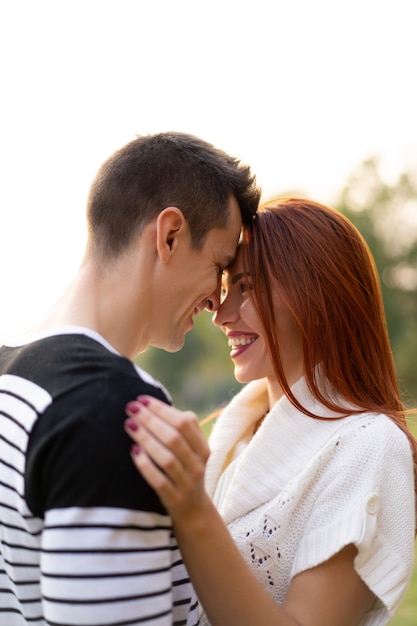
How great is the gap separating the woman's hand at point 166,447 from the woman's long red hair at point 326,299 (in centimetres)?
109

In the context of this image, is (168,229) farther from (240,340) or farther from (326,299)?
(240,340)

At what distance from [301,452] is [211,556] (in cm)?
86

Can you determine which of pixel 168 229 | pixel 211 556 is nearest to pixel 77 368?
pixel 211 556

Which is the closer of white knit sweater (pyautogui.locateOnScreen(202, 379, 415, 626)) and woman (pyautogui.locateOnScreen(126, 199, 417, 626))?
woman (pyautogui.locateOnScreen(126, 199, 417, 626))

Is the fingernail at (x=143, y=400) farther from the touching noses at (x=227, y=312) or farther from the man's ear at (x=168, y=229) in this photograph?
the touching noses at (x=227, y=312)

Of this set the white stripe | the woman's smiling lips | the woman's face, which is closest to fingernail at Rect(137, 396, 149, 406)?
the white stripe

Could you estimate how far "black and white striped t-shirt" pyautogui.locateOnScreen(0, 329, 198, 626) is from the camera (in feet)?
4.70

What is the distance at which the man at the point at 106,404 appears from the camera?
4.72ft

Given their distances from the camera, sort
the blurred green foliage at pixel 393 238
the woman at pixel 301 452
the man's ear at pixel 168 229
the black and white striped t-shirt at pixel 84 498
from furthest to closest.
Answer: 1. the blurred green foliage at pixel 393 238
2. the man's ear at pixel 168 229
3. the woman at pixel 301 452
4. the black and white striped t-shirt at pixel 84 498

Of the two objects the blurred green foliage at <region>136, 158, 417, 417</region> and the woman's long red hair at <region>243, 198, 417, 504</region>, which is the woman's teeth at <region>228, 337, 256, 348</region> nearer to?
the woman's long red hair at <region>243, 198, 417, 504</region>

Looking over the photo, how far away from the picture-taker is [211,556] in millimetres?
1713

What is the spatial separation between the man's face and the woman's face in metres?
0.29

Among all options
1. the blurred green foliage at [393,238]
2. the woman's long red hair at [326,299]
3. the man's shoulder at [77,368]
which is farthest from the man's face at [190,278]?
the blurred green foliage at [393,238]

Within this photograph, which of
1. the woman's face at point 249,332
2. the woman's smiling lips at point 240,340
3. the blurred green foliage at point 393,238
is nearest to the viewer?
the woman's face at point 249,332
